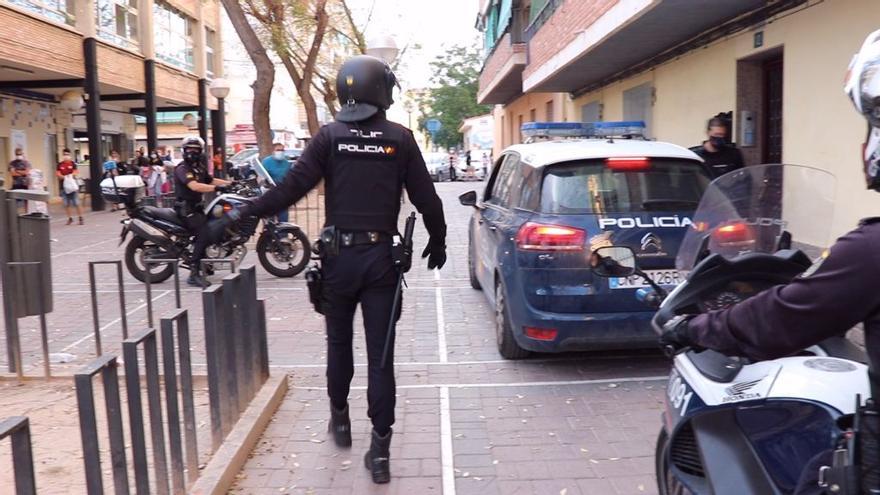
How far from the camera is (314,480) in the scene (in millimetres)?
4203

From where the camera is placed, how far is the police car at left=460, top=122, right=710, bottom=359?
565 centimetres

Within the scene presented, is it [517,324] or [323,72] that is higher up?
[323,72]

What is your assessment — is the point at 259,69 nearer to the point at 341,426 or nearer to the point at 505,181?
the point at 505,181

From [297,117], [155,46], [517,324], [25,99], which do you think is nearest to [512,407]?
[517,324]

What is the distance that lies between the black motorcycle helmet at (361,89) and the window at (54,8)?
60.9ft

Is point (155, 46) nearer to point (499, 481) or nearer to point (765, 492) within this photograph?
point (499, 481)

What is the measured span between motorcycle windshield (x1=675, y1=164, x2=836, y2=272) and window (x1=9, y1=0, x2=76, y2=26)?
20488mm

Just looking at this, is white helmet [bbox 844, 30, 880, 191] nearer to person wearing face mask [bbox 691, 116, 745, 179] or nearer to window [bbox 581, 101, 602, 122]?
person wearing face mask [bbox 691, 116, 745, 179]

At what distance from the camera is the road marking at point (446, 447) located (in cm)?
415

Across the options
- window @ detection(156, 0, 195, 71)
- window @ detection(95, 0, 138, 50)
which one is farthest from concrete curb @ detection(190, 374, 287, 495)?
window @ detection(156, 0, 195, 71)

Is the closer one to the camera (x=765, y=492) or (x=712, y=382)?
(x=765, y=492)

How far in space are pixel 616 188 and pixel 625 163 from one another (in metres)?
0.20

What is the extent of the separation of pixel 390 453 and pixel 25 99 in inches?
936

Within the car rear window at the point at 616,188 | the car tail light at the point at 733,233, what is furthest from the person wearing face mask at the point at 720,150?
the car tail light at the point at 733,233
